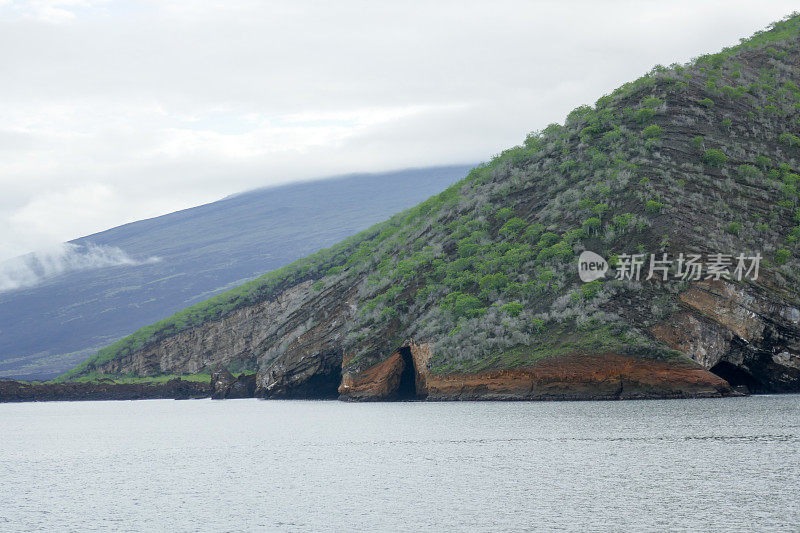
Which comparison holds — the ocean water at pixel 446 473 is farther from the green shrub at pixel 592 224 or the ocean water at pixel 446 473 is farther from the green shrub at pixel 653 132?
the green shrub at pixel 653 132

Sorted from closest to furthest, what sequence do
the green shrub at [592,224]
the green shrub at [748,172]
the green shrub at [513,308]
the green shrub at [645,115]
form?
the green shrub at [513,308] < the green shrub at [592,224] < the green shrub at [748,172] < the green shrub at [645,115]

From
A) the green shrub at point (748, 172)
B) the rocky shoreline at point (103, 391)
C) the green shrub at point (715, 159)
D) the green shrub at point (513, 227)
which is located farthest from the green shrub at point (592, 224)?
the rocky shoreline at point (103, 391)

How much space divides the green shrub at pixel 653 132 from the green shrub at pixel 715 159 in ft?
22.8

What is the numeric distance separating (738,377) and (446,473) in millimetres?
46291

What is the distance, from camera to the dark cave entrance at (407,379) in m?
92.8

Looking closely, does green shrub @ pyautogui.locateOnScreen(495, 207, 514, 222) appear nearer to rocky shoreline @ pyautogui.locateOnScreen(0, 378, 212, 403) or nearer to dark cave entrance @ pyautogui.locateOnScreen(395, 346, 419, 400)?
dark cave entrance @ pyautogui.locateOnScreen(395, 346, 419, 400)

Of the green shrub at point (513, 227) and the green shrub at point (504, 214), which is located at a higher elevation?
the green shrub at point (504, 214)

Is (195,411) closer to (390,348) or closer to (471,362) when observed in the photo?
(390,348)

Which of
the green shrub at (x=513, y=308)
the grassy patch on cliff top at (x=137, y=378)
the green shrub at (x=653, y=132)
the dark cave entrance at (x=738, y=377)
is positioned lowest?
the grassy patch on cliff top at (x=137, y=378)

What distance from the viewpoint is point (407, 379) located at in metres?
97.4

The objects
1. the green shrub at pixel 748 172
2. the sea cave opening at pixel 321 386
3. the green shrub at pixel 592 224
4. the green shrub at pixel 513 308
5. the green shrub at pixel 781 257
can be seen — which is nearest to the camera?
the green shrub at pixel 781 257

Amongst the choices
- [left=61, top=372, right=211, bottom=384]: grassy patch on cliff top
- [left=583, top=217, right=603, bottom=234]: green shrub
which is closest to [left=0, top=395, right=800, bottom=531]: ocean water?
[left=583, top=217, right=603, bottom=234]: green shrub

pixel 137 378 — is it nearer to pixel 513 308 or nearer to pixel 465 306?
pixel 465 306

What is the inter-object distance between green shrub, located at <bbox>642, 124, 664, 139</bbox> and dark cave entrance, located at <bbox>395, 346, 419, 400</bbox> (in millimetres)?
37319
